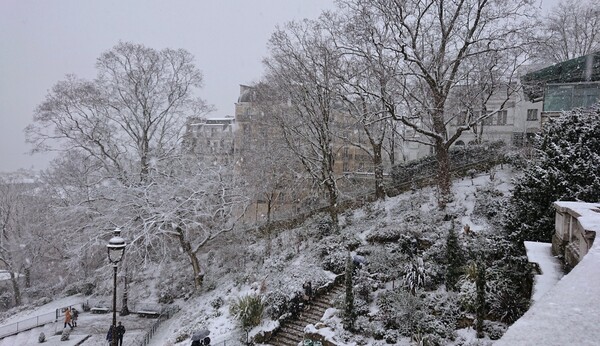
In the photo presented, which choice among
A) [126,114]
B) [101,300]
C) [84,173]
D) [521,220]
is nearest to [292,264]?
[521,220]

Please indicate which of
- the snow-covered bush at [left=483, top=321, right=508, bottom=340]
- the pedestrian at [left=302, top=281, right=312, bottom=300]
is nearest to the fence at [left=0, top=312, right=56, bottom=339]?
the pedestrian at [left=302, top=281, right=312, bottom=300]

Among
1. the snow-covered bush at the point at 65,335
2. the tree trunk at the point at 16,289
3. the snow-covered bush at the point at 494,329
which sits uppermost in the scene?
the snow-covered bush at the point at 494,329

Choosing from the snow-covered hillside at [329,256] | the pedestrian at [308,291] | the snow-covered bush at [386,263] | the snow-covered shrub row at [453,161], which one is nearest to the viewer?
the snow-covered hillside at [329,256]

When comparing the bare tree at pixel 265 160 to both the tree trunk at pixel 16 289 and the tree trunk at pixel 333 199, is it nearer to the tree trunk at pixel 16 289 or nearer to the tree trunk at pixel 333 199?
the tree trunk at pixel 333 199

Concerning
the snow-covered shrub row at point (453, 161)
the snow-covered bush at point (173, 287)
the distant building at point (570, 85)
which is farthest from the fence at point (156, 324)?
the distant building at point (570, 85)

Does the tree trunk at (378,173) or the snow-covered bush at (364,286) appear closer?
the snow-covered bush at (364,286)

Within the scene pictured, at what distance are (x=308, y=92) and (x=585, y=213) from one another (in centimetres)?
1393

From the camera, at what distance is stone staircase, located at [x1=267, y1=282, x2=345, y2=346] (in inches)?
491

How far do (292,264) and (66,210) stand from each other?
37.0ft

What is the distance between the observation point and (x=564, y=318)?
3.15 m

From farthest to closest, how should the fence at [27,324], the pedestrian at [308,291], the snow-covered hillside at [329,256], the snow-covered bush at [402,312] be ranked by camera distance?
1. the fence at [27,324]
2. the pedestrian at [308,291]
3. the snow-covered hillside at [329,256]
4. the snow-covered bush at [402,312]

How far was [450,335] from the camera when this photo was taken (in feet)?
32.5

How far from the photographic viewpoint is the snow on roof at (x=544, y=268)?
5.91m

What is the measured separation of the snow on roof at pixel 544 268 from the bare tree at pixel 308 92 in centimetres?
1164
